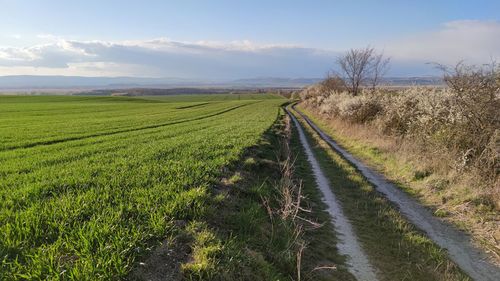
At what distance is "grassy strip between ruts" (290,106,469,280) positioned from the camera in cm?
702

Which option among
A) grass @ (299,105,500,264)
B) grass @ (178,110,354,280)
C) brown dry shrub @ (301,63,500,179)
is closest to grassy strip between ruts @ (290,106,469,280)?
grass @ (178,110,354,280)

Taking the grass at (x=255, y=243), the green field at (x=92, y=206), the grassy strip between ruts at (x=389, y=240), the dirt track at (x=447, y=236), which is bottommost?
the dirt track at (x=447, y=236)

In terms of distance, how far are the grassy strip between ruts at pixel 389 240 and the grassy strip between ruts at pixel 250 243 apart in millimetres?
806

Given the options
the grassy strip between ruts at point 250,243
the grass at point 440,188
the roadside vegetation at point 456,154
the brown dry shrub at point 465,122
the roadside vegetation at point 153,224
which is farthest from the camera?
the brown dry shrub at point 465,122

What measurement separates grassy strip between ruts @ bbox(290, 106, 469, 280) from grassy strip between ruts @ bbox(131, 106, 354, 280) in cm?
81

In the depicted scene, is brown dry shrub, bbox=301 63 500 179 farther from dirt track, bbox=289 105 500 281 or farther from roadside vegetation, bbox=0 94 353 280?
roadside vegetation, bbox=0 94 353 280

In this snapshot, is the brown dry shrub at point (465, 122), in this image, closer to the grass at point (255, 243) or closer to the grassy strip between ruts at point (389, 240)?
the grassy strip between ruts at point (389, 240)

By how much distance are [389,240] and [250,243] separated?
3577 millimetres

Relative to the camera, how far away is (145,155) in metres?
13.2

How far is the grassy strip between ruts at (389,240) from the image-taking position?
702cm

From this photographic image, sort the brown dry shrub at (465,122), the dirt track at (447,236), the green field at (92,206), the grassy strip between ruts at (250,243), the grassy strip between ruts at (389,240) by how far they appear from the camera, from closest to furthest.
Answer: the green field at (92,206)
the grassy strip between ruts at (250,243)
the grassy strip between ruts at (389,240)
the dirt track at (447,236)
the brown dry shrub at (465,122)

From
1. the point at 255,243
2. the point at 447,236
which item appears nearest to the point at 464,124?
the point at 447,236

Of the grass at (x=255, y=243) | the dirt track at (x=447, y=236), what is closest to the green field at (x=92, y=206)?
the grass at (x=255, y=243)

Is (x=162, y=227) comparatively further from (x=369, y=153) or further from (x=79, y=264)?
(x=369, y=153)
